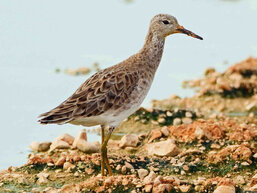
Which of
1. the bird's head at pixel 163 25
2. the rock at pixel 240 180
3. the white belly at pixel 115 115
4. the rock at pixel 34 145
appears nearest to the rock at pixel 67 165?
the white belly at pixel 115 115

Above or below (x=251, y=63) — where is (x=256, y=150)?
below

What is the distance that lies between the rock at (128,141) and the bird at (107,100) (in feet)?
5.08

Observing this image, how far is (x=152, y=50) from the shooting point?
10703mm

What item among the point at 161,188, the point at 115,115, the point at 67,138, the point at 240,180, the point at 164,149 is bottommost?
the point at 240,180

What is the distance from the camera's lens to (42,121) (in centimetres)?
938

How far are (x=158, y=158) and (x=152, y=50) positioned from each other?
181cm

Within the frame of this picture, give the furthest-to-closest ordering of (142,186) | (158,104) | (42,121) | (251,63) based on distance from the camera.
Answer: (251,63) < (158,104) < (42,121) < (142,186)

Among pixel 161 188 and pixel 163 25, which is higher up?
pixel 163 25

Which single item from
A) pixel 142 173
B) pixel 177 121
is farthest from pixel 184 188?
pixel 177 121

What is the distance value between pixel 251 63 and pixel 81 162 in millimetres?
8419

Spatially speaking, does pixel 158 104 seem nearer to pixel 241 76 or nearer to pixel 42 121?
pixel 241 76

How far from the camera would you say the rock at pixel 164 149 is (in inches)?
427

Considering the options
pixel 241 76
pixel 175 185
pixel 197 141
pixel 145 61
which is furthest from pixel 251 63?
pixel 175 185

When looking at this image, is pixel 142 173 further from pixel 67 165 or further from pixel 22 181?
pixel 22 181
